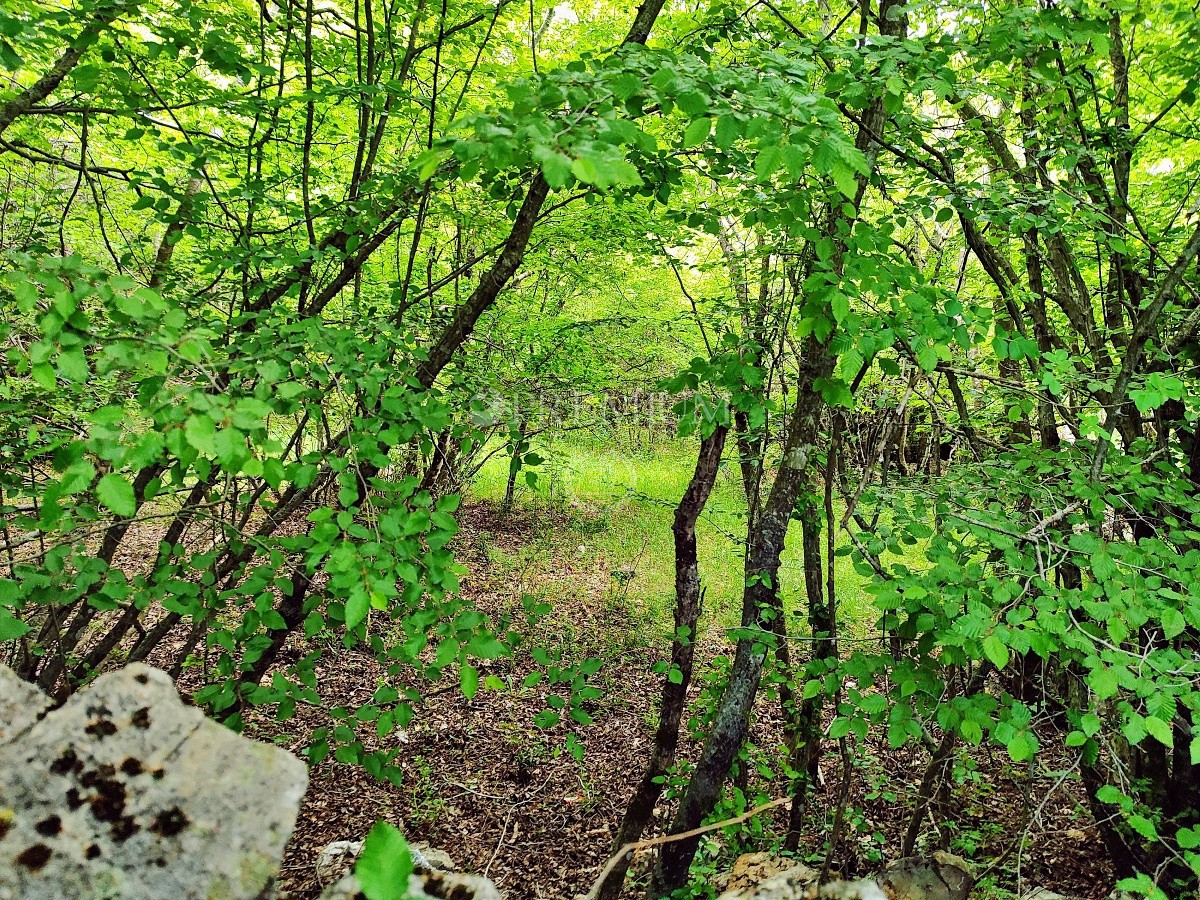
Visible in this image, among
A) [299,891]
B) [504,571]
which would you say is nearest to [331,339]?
[299,891]

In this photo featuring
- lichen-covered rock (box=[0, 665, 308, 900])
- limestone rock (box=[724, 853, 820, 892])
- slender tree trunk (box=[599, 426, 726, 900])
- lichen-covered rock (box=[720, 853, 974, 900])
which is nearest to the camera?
lichen-covered rock (box=[0, 665, 308, 900])

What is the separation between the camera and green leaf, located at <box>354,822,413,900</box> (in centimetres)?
75

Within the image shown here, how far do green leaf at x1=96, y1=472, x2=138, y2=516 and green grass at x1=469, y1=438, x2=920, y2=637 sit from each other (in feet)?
18.3

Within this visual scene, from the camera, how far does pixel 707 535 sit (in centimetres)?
1046

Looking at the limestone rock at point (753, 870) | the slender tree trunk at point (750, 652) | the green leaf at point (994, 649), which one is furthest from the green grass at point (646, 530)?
the green leaf at point (994, 649)

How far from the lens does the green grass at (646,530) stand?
320 inches

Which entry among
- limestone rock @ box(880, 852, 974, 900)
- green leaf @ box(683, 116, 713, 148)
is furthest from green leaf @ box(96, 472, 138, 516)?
limestone rock @ box(880, 852, 974, 900)

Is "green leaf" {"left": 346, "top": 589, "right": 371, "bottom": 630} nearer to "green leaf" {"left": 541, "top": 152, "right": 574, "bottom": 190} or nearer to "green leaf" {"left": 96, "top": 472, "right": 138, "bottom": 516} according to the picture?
"green leaf" {"left": 96, "top": 472, "right": 138, "bottom": 516}

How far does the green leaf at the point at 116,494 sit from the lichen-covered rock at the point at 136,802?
359mm

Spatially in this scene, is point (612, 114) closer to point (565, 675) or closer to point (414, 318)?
point (565, 675)

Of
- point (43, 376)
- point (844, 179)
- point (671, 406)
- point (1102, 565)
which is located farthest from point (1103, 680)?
point (43, 376)

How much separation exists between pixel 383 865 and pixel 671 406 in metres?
2.77

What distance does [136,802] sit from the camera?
36.6 inches

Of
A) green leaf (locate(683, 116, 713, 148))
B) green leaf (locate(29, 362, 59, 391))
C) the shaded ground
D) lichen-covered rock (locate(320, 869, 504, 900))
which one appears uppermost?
green leaf (locate(683, 116, 713, 148))
